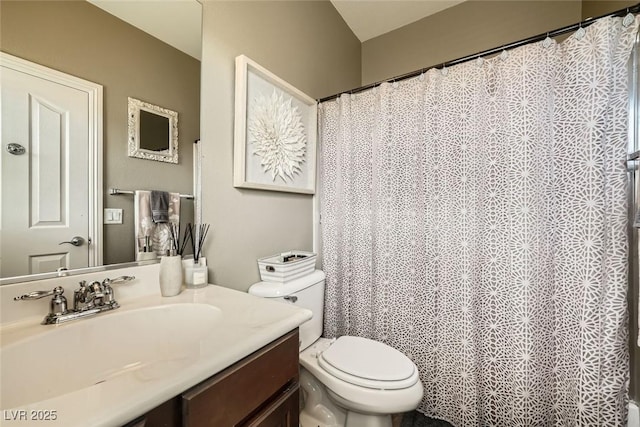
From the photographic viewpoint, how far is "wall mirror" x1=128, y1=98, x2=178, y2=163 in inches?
34.2

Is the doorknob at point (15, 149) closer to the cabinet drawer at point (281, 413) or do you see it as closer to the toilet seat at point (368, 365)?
the cabinet drawer at point (281, 413)

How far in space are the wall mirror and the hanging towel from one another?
132 millimetres

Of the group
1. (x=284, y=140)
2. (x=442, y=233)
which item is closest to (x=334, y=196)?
(x=284, y=140)

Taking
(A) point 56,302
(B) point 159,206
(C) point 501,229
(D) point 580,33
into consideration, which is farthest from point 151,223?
(D) point 580,33

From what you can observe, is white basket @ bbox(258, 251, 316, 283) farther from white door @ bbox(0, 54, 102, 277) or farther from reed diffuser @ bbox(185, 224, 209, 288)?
white door @ bbox(0, 54, 102, 277)

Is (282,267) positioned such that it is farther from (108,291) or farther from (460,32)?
(460,32)

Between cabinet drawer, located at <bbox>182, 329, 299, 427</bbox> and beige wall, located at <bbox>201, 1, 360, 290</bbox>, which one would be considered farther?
beige wall, located at <bbox>201, 1, 360, 290</bbox>

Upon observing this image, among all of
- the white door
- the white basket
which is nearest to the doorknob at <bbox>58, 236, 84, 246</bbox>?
the white door

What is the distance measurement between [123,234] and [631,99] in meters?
1.93

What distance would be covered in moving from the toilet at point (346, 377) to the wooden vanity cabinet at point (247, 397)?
34cm

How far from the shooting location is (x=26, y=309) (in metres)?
Answer: 0.66

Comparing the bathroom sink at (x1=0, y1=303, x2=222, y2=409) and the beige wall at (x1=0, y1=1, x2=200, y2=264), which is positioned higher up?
the beige wall at (x1=0, y1=1, x2=200, y2=264)

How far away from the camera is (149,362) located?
2.21 ft

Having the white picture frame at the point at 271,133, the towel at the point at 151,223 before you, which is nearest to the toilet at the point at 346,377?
the towel at the point at 151,223
